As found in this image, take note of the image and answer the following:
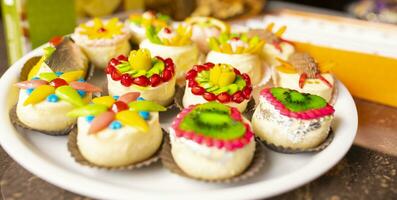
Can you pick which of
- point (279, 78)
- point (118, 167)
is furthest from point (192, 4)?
point (118, 167)

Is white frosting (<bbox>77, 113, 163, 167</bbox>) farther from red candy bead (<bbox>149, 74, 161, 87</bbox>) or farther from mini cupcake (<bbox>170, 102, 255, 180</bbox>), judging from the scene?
red candy bead (<bbox>149, 74, 161, 87</bbox>)

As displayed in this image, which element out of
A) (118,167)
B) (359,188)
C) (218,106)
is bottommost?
(359,188)

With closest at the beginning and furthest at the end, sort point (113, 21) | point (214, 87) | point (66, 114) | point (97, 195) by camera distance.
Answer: point (97, 195), point (66, 114), point (214, 87), point (113, 21)

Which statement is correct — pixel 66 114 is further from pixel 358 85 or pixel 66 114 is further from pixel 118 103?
pixel 358 85

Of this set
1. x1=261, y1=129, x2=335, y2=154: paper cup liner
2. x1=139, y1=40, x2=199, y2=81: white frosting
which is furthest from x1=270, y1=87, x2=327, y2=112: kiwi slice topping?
x1=139, y1=40, x2=199, y2=81: white frosting

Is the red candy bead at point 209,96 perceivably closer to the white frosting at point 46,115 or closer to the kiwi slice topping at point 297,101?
the kiwi slice topping at point 297,101

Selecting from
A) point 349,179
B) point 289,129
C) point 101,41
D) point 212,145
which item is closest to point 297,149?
point 289,129

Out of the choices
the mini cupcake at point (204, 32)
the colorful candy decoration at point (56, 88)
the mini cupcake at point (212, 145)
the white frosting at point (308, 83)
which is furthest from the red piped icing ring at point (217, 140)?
the mini cupcake at point (204, 32)
